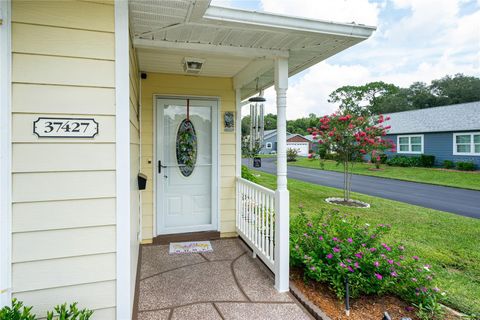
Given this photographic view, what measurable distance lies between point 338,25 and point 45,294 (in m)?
2.72

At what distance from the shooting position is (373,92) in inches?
1458

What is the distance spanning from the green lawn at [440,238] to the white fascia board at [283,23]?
247 centimetres

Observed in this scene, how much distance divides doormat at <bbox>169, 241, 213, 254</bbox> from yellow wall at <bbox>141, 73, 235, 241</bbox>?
38 cm

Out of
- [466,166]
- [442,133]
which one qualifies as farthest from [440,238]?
[442,133]

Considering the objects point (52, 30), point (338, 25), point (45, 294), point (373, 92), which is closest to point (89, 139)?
point (52, 30)

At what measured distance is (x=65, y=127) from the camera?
155 centimetres

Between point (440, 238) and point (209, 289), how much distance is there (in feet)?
12.7

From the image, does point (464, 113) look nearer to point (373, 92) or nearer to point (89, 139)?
point (89, 139)

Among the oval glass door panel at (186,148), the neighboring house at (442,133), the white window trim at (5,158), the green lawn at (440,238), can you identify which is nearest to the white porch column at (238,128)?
the oval glass door panel at (186,148)

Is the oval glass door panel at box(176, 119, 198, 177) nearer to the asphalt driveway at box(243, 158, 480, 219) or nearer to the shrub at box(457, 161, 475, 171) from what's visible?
the asphalt driveway at box(243, 158, 480, 219)

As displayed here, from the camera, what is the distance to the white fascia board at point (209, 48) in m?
2.20

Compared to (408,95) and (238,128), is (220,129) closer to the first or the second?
(238,128)

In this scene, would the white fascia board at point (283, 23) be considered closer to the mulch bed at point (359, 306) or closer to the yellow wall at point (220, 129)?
the yellow wall at point (220, 129)

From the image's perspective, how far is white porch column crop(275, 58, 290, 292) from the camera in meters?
2.48
